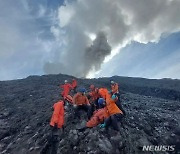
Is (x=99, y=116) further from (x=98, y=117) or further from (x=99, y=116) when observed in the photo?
(x=98, y=117)

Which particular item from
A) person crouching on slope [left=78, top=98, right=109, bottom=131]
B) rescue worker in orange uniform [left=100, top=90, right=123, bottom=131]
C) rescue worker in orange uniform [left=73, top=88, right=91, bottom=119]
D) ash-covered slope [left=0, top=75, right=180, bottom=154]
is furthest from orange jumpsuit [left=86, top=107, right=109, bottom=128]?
rescue worker in orange uniform [left=73, top=88, right=91, bottom=119]

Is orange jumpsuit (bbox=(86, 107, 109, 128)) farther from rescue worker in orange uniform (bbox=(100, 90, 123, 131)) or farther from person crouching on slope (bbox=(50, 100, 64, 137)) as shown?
person crouching on slope (bbox=(50, 100, 64, 137))

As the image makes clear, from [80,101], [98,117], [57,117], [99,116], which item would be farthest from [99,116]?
[57,117]

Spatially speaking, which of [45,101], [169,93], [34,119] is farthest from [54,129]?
[169,93]

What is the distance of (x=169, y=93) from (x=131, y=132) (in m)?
20.4

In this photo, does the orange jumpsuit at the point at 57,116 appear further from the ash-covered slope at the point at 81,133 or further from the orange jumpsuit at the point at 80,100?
the orange jumpsuit at the point at 80,100

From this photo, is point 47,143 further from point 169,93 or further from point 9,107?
point 169,93

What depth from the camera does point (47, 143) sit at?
52.1 ft

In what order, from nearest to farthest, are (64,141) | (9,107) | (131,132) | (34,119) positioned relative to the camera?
(64,141), (131,132), (34,119), (9,107)

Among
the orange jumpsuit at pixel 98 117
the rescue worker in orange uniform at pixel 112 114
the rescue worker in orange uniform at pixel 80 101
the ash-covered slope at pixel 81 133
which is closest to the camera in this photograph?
the ash-covered slope at pixel 81 133

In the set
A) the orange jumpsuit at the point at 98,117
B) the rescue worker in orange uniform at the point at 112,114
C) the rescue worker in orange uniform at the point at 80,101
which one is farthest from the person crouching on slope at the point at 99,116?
the rescue worker in orange uniform at the point at 80,101

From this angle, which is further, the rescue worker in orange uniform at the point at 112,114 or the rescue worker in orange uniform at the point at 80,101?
the rescue worker in orange uniform at the point at 80,101

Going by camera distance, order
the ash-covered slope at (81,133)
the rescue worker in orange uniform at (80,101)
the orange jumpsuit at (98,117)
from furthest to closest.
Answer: the rescue worker in orange uniform at (80,101), the orange jumpsuit at (98,117), the ash-covered slope at (81,133)

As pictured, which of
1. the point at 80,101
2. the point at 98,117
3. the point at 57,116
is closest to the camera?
the point at 57,116
